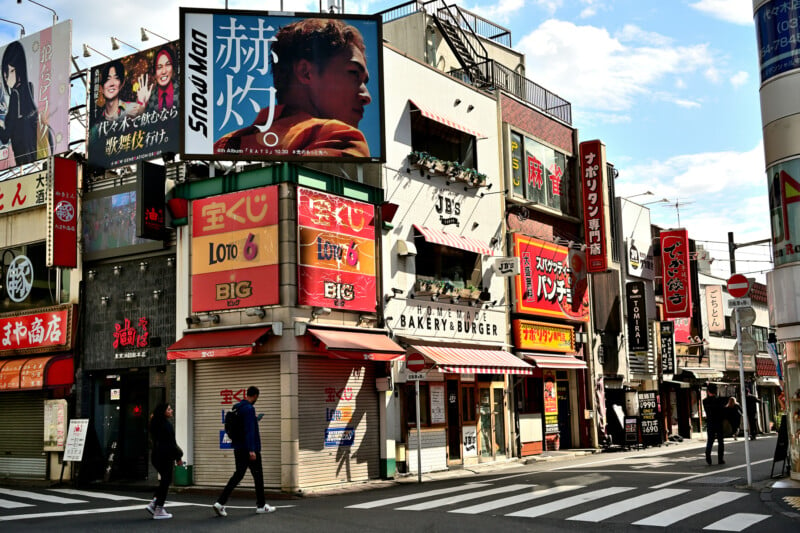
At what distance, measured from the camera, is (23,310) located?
931 inches

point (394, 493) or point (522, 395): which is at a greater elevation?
point (522, 395)

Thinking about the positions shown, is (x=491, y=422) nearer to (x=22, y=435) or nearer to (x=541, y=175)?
(x=541, y=175)

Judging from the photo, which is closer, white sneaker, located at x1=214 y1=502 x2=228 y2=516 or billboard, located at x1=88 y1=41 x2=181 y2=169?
white sneaker, located at x1=214 y1=502 x2=228 y2=516

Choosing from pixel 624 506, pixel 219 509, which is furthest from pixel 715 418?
pixel 219 509

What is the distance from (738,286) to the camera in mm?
16156

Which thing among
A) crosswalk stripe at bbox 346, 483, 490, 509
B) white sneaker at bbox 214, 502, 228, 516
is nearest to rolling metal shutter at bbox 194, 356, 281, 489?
crosswalk stripe at bbox 346, 483, 490, 509

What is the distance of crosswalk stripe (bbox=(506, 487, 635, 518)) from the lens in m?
12.9

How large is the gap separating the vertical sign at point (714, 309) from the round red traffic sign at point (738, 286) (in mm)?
28300

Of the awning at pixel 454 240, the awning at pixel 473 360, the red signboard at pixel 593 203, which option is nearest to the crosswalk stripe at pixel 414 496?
the awning at pixel 473 360

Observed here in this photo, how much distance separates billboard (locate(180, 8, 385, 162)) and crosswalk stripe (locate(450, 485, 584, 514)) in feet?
30.5

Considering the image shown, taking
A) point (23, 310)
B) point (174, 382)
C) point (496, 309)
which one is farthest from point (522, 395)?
point (23, 310)

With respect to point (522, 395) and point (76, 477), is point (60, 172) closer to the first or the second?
point (76, 477)

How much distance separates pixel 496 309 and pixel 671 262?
12.4m

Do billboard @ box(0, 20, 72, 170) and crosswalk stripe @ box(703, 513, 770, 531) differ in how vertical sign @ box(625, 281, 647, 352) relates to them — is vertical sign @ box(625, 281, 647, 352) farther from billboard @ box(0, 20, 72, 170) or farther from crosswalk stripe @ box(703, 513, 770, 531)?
crosswalk stripe @ box(703, 513, 770, 531)
